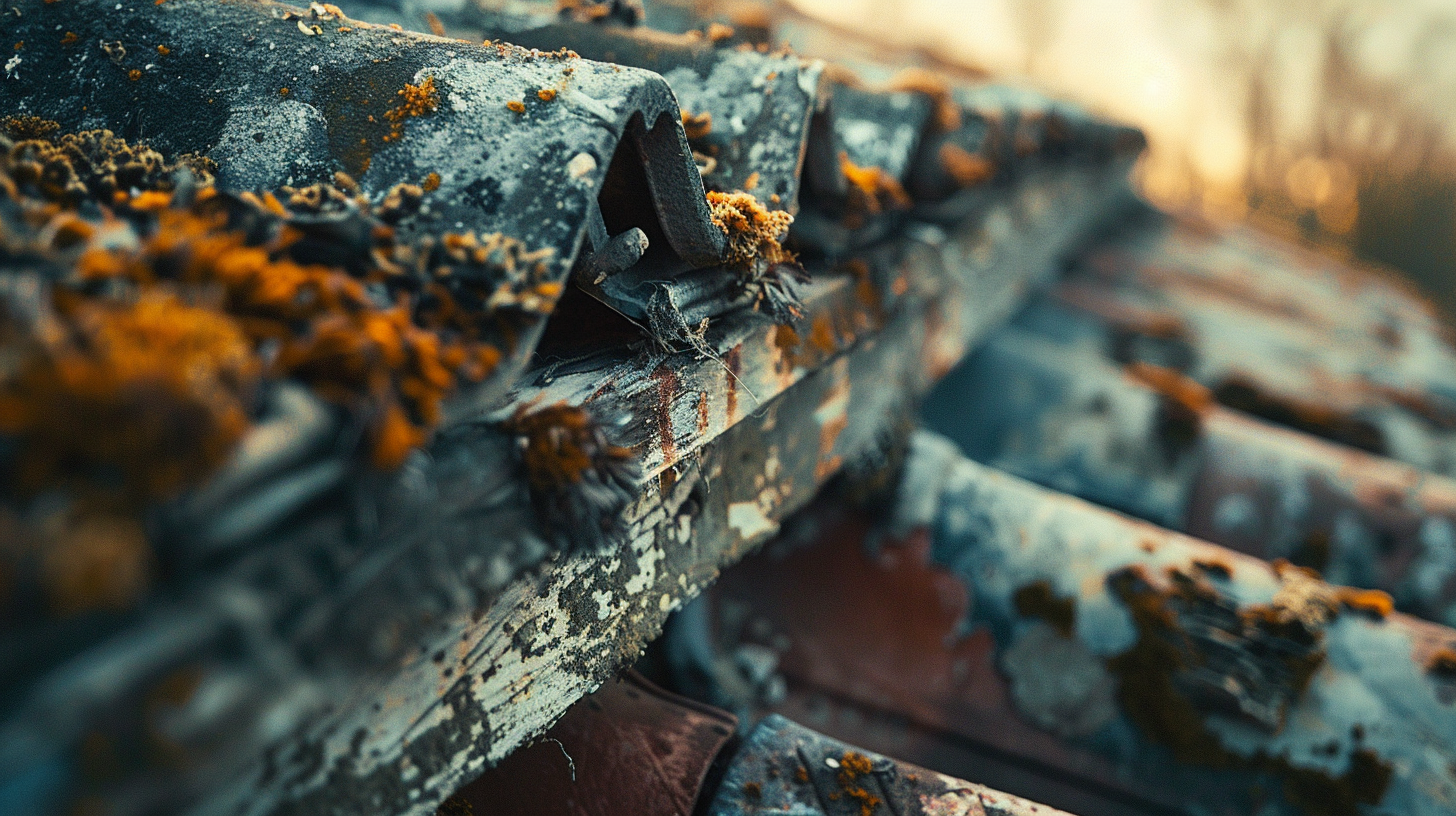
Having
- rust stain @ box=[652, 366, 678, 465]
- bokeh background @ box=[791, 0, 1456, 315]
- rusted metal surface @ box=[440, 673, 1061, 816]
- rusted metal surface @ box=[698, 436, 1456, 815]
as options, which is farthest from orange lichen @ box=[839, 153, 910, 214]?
bokeh background @ box=[791, 0, 1456, 315]

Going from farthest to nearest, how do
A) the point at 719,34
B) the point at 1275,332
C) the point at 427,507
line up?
the point at 1275,332, the point at 719,34, the point at 427,507

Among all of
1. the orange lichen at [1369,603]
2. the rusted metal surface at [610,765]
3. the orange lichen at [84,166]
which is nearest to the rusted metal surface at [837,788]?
the rusted metal surface at [610,765]

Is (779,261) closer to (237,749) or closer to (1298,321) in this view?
(237,749)

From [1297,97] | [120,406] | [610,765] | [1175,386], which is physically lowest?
[610,765]

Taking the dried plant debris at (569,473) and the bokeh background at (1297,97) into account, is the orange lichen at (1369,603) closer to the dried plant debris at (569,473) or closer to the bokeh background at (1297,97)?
the dried plant debris at (569,473)

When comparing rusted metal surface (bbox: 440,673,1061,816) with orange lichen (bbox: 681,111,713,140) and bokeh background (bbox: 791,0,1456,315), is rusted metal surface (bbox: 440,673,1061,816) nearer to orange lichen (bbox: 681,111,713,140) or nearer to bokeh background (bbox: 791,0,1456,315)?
orange lichen (bbox: 681,111,713,140)

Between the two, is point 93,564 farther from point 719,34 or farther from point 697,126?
point 719,34

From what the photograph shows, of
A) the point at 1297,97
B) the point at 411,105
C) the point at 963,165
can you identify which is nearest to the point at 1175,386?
the point at 963,165
